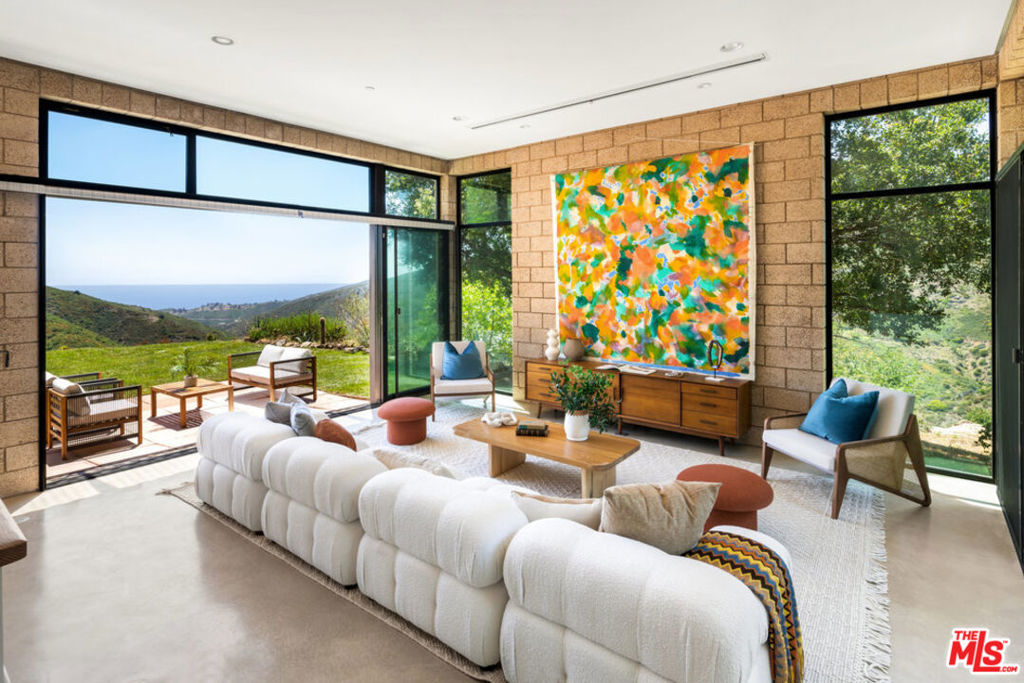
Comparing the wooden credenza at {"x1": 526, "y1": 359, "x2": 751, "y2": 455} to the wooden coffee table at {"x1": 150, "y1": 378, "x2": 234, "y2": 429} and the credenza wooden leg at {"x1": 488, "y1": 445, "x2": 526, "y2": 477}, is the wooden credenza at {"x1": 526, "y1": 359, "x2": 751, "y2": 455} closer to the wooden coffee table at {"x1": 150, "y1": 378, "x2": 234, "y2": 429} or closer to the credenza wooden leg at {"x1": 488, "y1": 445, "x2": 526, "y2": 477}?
the credenza wooden leg at {"x1": 488, "y1": 445, "x2": 526, "y2": 477}

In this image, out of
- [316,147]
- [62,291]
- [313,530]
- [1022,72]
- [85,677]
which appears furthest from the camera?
[62,291]

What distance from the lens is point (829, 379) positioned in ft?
15.1

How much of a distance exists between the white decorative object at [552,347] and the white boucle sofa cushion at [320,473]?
10.8 ft

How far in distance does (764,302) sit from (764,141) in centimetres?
139

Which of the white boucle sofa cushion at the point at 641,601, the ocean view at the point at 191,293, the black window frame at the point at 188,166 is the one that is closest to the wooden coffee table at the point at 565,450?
the white boucle sofa cushion at the point at 641,601

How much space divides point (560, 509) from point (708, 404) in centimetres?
307

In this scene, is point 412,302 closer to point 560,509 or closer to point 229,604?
point 229,604

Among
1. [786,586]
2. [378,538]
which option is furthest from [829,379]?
[378,538]

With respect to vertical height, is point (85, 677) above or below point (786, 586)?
below

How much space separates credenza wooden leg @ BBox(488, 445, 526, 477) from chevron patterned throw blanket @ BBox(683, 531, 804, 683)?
2411 mm

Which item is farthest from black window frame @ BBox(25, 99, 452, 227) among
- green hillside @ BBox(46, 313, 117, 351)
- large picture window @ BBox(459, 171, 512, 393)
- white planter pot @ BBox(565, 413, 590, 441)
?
green hillside @ BBox(46, 313, 117, 351)

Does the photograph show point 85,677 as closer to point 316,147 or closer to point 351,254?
point 316,147

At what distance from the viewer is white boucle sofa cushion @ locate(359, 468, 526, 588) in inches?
76.4

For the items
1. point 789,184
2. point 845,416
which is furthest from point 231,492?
point 789,184
